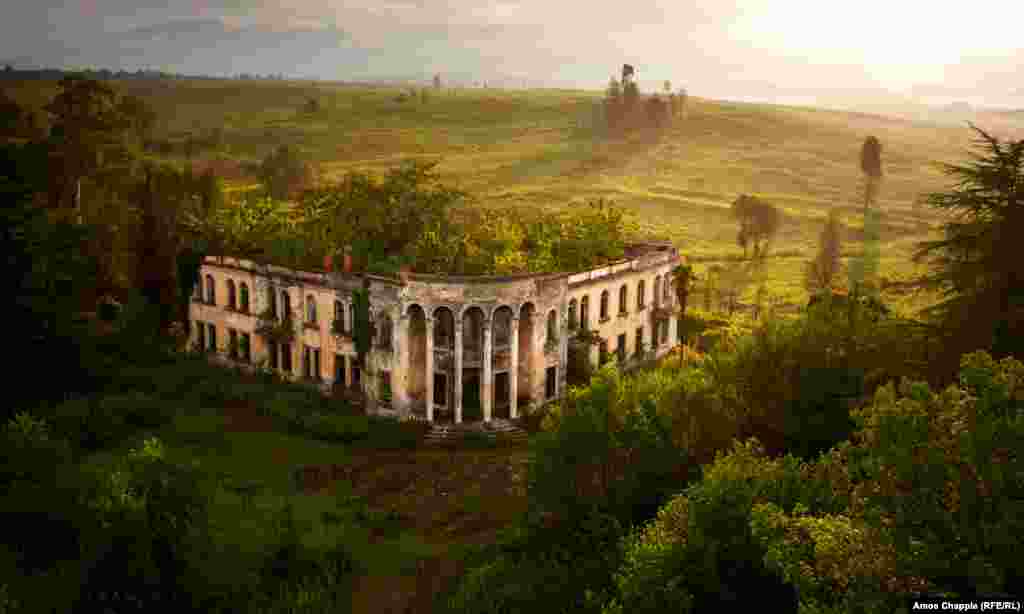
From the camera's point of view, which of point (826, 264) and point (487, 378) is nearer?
point (487, 378)

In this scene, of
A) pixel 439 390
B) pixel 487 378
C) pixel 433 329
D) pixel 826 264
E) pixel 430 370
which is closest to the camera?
pixel 430 370

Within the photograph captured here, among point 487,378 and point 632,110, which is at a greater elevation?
point 632,110

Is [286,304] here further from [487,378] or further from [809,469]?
[809,469]

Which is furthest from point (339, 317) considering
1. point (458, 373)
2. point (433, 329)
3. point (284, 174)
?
point (284, 174)

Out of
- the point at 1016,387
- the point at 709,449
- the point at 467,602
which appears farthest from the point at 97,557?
the point at 1016,387

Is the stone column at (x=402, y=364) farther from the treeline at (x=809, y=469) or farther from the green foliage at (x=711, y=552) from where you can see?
the green foliage at (x=711, y=552)

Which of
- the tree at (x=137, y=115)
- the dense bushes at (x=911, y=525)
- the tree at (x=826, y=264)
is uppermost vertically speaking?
the tree at (x=137, y=115)

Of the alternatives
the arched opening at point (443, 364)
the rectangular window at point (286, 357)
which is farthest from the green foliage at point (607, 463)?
the rectangular window at point (286, 357)

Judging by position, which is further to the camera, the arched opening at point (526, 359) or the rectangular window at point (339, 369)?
the rectangular window at point (339, 369)
